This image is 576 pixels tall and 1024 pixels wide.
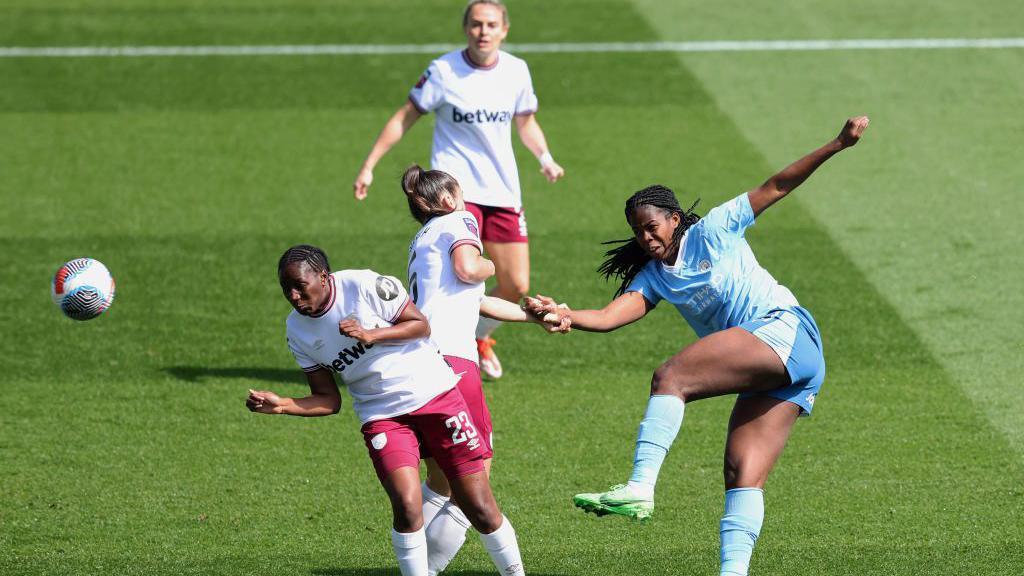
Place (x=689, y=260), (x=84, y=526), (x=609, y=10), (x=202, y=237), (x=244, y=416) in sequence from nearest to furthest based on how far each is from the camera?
(x=689, y=260) < (x=84, y=526) < (x=244, y=416) < (x=202, y=237) < (x=609, y=10)

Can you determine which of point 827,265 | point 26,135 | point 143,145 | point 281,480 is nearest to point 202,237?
point 143,145

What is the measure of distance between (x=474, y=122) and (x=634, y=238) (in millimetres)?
3025

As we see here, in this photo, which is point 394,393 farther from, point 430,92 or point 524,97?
point 524,97

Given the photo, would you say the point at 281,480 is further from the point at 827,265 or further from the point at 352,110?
the point at 352,110

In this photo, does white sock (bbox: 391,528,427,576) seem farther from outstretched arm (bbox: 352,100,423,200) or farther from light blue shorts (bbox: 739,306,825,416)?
outstretched arm (bbox: 352,100,423,200)

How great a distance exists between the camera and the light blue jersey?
646 centimetres

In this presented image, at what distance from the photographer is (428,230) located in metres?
6.79

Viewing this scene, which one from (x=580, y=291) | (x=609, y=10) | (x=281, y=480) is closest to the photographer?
(x=281, y=480)

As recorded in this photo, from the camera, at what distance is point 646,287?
21.8 ft

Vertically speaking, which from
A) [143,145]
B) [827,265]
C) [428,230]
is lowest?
[827,265]

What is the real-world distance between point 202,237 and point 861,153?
6780mm

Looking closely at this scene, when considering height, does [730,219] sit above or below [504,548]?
above

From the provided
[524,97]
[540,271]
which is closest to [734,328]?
[524,97]

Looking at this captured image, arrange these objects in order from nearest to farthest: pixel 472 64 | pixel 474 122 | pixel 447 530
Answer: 1. pixel 447 530
2. pixel 474 122
3. pixel 472 64
